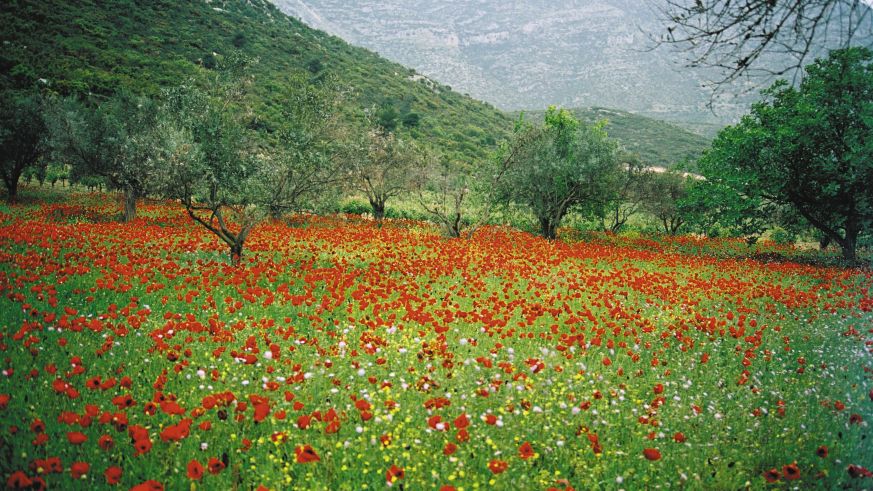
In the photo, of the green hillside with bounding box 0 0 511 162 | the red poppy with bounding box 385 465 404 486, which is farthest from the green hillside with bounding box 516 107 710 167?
the red poppy with bounding box 385 465 404 486

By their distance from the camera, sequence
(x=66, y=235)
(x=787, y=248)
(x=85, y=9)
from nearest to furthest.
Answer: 1. (x=66, y=235)
2. (x=787, y=248)
3. (x=85, y=9)

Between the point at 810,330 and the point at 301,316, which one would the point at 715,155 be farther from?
the point at 301,316

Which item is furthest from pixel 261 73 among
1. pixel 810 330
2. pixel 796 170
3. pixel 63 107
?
pixel 810 330

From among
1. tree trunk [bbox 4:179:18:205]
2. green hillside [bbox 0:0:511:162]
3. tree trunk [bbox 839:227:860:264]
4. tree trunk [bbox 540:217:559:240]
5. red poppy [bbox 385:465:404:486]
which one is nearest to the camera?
red poppy [bbox 385:465:404:486]

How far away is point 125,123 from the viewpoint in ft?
74.5

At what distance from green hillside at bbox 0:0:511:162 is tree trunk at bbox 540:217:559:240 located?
20519mm

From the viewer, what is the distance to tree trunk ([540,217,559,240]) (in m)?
24.0

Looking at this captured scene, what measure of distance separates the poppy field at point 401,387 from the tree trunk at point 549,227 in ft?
41.4

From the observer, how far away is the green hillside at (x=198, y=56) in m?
45.1

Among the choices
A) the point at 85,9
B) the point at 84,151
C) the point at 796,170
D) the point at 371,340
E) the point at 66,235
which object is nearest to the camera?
the point at 371,340

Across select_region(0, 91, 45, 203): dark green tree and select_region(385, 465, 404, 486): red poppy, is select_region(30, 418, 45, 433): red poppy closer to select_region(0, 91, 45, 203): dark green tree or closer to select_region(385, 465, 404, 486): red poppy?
select_region(385, 465, 404, 486): red poppy

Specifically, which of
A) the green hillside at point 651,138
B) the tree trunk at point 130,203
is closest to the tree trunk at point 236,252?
A: the tree trunk at point 130,203

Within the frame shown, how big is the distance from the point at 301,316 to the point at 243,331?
123 centimetres

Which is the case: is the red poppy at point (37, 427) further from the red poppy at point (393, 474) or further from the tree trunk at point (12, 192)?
the tree trunk at point (12, 192)
